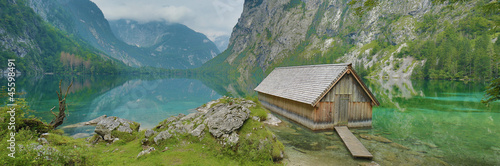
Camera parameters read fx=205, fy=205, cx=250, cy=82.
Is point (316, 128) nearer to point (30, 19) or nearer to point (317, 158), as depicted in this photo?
point (317, 158)

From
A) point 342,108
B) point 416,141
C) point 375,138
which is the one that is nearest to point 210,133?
point 342,108

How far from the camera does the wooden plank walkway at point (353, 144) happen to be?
1238 cm

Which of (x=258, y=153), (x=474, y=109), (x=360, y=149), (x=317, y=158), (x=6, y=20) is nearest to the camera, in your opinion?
(x=258, y=153)

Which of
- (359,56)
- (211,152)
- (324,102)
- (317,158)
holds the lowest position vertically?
(317,158)

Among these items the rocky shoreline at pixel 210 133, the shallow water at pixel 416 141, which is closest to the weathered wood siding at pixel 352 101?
the shallow water at pixel 416 141

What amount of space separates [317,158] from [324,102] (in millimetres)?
6944

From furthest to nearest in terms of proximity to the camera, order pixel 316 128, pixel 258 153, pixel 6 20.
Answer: pixel 6 20 < pixel 316 128 < pixel 258 153

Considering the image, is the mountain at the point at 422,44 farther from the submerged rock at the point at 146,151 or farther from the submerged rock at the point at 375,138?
the submerged rock at the point at 146,151

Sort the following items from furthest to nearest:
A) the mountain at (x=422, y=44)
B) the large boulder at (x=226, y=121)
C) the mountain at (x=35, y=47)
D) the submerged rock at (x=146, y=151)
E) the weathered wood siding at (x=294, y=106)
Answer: the mountain at (x=35, y=47) → the mountain at (x=422, y=44) → the weathered wood siding at (x=294, y=106) → the large boulder at (x=226, y=121) → the submerged rock at (x=146, y=151)

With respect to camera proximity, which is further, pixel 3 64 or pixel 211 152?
pixel 3 64

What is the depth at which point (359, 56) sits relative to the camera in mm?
169375

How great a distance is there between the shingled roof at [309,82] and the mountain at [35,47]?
163m

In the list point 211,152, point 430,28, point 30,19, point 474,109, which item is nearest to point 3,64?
point 30,19

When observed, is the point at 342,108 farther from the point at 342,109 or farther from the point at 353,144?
the point at 353,144
